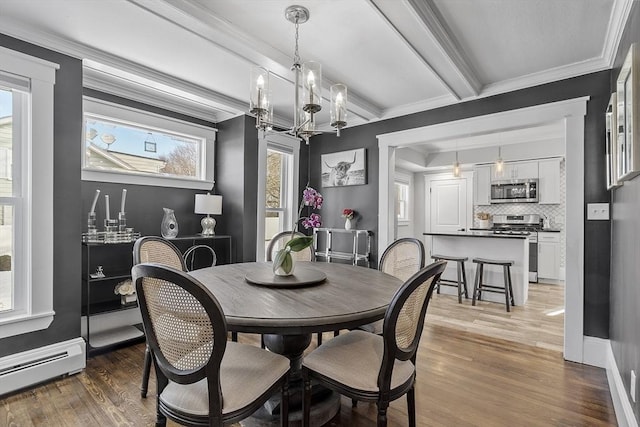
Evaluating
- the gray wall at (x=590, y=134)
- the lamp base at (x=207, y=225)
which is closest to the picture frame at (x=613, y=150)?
the gray wall at (x=590, y=134)

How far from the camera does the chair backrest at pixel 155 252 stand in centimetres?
220

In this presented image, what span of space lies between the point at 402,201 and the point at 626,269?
5.64 meters

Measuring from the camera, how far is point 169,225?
3.30 metres

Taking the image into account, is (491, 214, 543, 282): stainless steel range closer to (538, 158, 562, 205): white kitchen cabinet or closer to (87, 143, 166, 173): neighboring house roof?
(538, 158, 562, 205): white kitchen cabinet

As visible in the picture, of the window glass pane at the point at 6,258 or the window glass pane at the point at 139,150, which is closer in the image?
the window glass pane at the point at 6,258

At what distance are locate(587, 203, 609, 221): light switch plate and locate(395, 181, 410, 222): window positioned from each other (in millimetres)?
4591

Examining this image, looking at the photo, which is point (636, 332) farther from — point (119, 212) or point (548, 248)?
point (548, 248)

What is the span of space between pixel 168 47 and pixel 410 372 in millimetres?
2683

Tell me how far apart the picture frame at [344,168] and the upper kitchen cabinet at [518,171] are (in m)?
3.31

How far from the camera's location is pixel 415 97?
3.45 metres

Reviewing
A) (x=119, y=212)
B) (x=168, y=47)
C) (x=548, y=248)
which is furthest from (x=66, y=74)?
(x=548, y=248)

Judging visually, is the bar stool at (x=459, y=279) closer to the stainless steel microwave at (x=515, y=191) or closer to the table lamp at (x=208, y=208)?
the stainless steel microwave at (x=515, y=191)

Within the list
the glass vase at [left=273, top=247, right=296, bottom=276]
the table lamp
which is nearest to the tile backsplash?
the table lamp

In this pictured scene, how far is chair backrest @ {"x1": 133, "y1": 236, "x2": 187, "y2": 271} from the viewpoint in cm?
220
